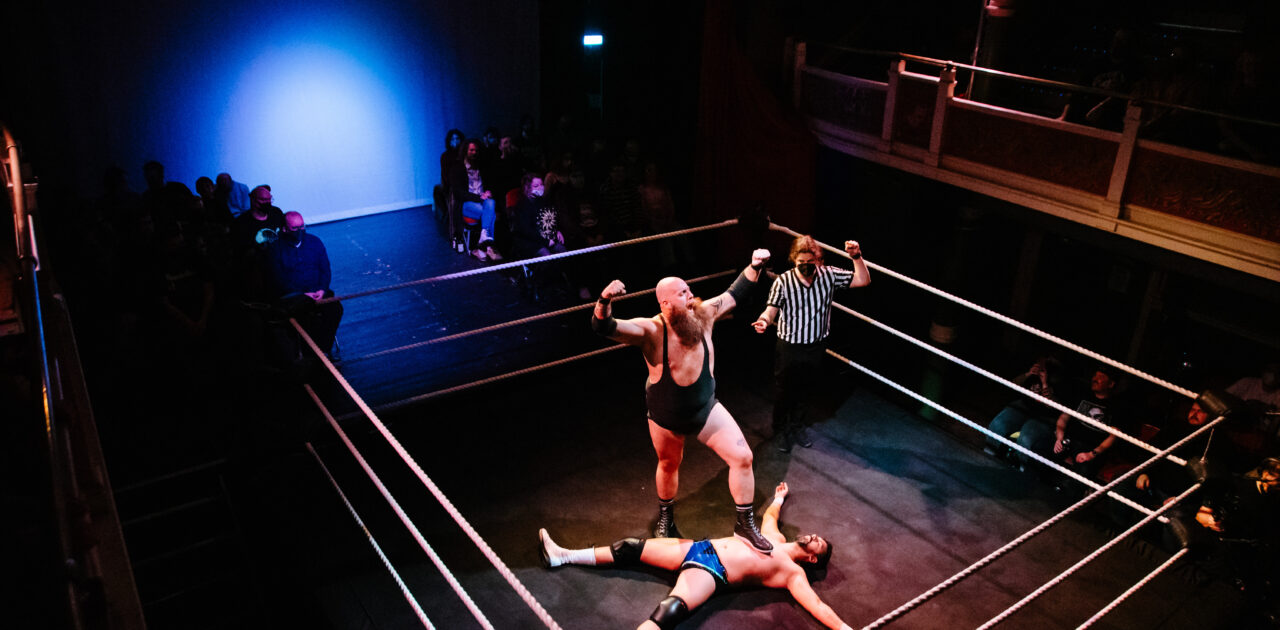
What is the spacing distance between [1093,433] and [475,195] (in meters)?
4.82

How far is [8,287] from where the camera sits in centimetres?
344

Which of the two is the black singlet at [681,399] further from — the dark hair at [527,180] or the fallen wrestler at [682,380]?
the dark hair at [527,180]

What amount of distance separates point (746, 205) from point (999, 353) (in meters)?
3.29

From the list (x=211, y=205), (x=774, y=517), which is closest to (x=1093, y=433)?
(x=774, y=517)

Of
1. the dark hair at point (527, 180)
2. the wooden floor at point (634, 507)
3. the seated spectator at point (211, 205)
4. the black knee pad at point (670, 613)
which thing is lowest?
the wooden floor at point (634, 507)

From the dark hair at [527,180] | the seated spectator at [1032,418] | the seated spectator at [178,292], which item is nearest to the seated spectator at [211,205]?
the seated spectator at [178,292]

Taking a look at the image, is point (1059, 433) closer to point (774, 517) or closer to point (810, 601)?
point (774, 517)

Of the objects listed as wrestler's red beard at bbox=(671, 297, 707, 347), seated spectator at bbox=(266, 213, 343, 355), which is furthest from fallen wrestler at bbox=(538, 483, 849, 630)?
seated spectator at bbox=(266, 213, 343, 355)

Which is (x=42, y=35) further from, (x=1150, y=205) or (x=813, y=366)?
(x=1150, y=205)

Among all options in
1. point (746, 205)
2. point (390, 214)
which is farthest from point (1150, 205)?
point (390, 214)

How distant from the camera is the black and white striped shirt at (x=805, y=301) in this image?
13.5ft

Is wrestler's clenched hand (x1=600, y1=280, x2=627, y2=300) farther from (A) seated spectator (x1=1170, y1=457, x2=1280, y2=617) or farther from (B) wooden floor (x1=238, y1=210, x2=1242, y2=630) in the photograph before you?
(A) seated spectator (x1=1170, y1=457, x2=1280, y2=617)

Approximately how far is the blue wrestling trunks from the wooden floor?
0.16 meters

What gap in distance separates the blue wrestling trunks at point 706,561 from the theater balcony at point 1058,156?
3.43 meters
